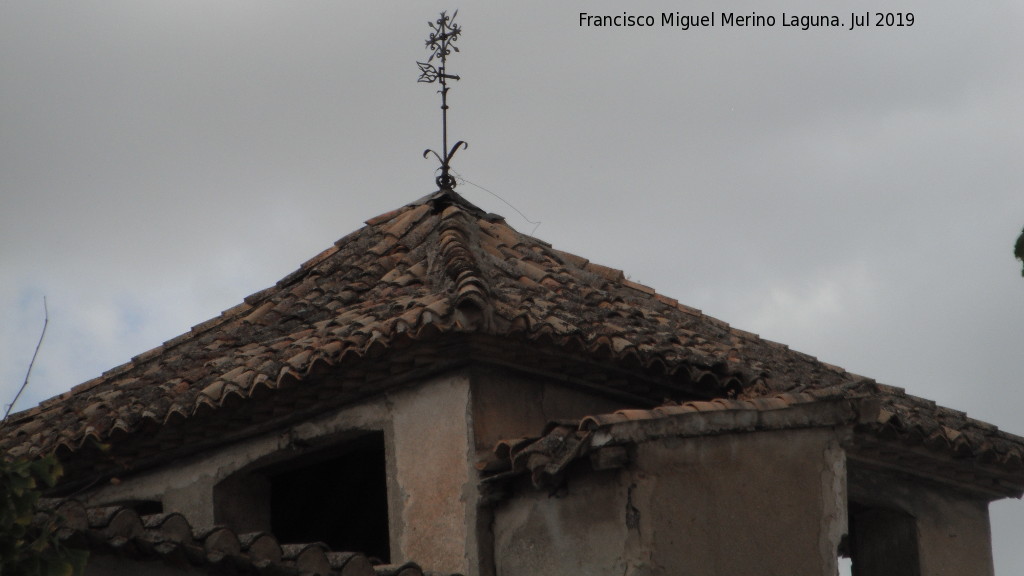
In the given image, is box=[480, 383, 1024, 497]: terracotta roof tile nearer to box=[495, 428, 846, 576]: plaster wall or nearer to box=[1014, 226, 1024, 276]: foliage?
box=[495, 428, 846, 576]: plaster wall

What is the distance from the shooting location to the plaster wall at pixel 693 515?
29.2 feet

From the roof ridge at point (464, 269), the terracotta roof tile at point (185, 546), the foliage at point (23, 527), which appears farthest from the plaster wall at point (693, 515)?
the foliage at point (23, 527)

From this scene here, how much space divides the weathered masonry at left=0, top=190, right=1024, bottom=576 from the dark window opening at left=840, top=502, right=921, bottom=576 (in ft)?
0.05

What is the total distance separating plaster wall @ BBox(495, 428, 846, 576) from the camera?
8914mm

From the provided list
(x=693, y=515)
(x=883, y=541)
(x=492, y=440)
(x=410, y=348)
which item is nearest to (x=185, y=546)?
(x=410, y=348)

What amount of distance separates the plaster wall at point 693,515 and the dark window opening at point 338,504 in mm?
2068

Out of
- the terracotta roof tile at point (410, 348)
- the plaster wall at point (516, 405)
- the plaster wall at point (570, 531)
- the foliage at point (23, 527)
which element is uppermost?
the terracotta roof tile at point (410, 348)

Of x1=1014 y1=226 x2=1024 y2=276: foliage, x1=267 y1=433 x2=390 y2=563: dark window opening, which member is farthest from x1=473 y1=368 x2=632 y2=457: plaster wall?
x1=1014 y1=226 x2=1024 y2=276: foliage

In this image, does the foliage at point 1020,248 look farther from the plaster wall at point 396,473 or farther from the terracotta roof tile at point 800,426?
the plaster wall at point 396,473

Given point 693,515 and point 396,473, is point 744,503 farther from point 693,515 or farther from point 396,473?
point 396,473

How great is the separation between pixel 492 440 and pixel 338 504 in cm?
207

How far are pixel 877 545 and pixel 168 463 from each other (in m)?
4.64

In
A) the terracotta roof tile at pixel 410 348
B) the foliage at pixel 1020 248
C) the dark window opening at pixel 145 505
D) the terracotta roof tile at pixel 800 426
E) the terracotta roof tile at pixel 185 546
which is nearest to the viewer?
the foliage at pixel 1020 248

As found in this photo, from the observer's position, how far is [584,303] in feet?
34.2
